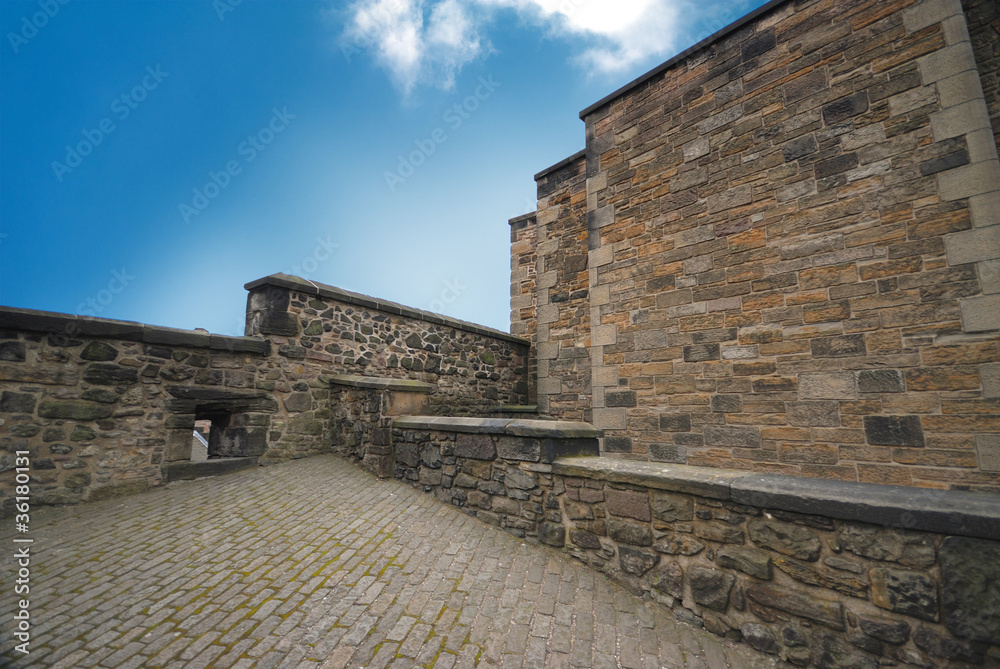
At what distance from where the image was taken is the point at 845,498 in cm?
201

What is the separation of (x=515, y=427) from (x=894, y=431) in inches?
135

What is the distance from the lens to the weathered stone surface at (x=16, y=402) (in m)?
3.89

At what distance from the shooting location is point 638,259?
18.0 ft

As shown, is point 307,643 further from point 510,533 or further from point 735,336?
point 735,336

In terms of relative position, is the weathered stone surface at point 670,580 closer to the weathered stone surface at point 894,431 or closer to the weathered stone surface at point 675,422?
the weathered stone surface at point 675,422

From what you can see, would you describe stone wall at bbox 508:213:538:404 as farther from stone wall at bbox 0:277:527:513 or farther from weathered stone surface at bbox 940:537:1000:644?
weathered stone surface at bbox 940:537:1000:644

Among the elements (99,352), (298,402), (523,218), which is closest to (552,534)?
(298,402)

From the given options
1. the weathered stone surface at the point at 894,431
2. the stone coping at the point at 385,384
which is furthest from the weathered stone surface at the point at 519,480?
the weathered stone surface at the point at 894,431

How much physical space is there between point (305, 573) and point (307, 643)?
0.69m

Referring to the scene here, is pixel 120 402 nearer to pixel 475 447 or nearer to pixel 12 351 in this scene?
pixel 12 351

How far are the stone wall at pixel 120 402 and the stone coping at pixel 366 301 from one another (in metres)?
0.95

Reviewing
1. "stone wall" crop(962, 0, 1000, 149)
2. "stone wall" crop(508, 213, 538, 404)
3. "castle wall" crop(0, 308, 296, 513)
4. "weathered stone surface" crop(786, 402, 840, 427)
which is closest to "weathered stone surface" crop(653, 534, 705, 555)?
"weathered stone surface" crop(786, 402, 840, 427)

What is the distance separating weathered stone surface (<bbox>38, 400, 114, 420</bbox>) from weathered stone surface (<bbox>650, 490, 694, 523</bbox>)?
5.52 metres

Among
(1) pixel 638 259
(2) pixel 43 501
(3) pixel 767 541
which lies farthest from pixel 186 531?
(1) pixel 638 259
